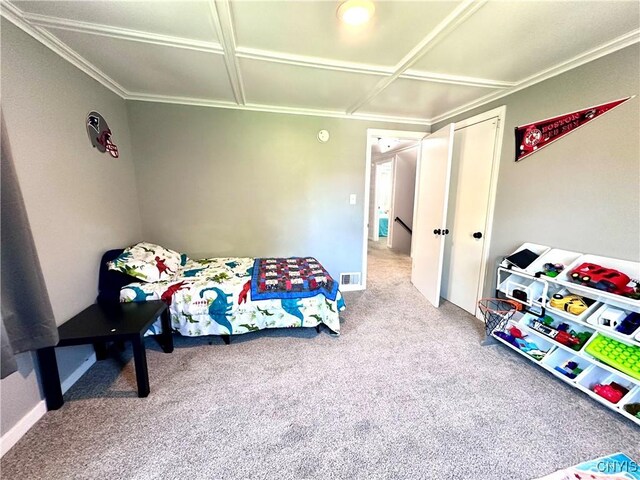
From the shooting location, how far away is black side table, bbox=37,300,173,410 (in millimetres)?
1514

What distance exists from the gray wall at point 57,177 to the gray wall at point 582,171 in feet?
12.0

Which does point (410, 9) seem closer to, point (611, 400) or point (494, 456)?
point (494, 456)

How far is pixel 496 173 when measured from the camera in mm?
2484

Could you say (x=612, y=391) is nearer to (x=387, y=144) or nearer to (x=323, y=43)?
(x=323, y=43)

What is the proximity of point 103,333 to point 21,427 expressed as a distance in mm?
561

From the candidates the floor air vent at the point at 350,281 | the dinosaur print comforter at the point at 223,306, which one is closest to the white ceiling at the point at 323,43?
the dinosaur print comforter at the point at 223,306

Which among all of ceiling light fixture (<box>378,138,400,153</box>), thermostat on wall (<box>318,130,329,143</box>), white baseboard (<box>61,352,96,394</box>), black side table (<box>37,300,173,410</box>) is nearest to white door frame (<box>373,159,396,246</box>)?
ceiling light fixture (<box>378,138,400,153</box>)

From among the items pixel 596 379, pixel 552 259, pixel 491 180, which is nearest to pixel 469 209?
pixel 491 180

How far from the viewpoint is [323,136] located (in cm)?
312

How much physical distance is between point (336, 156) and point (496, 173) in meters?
1.76

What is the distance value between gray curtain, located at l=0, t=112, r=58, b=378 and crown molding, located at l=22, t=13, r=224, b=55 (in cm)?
79

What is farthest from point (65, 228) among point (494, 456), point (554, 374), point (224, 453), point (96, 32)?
point (554, 374)

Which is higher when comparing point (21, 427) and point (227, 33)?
point (227, 33)

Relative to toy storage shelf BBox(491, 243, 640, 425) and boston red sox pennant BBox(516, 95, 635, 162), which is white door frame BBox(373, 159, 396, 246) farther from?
toy storage shelf BBox(491, 243, 640, 425)
